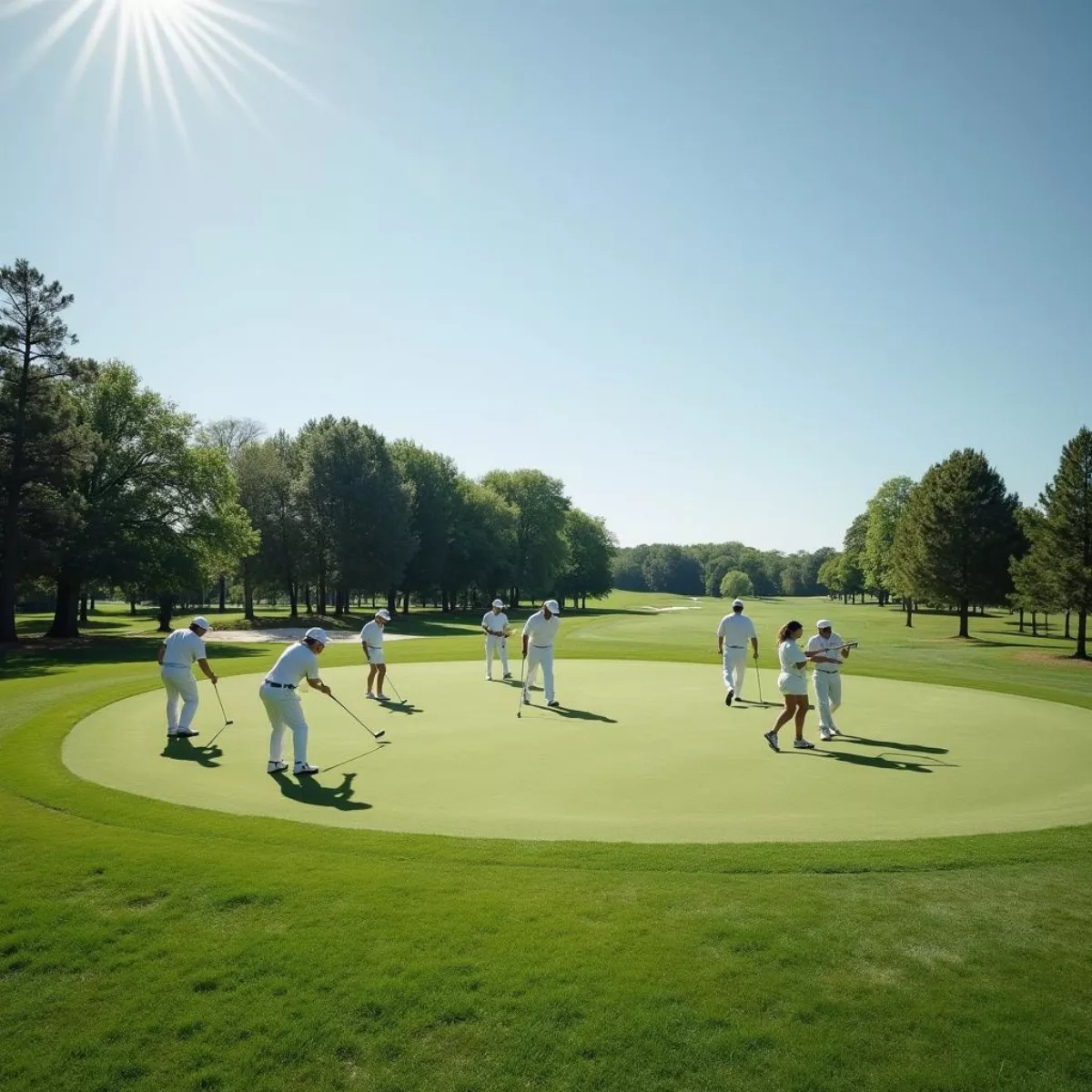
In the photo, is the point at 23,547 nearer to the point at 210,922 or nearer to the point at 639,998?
the point at 210,922

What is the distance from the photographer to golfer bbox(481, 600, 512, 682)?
24062 millimetres

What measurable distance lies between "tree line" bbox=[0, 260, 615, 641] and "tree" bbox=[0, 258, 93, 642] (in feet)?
0.24

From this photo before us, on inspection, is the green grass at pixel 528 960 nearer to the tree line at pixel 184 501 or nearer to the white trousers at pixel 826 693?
the white trousers at pixel 826 693

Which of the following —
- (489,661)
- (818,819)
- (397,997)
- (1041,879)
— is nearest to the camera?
(397,997)

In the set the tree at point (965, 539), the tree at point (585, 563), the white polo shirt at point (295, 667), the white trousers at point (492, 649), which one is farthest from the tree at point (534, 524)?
the white polo shirt at point (295, 667)

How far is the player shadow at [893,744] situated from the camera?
562 inches

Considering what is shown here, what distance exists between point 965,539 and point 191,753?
5562 centimetres

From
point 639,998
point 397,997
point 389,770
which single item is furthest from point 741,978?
point 389,770

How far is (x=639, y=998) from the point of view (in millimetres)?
5828

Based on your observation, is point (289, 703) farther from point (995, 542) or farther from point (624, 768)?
point (995, 542)

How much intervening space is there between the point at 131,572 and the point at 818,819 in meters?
43.2

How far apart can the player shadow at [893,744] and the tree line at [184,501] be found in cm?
3871

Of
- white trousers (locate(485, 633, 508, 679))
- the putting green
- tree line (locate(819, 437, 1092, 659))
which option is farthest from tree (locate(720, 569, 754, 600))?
the putting green

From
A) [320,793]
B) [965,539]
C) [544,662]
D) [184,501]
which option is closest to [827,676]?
[544,662]
